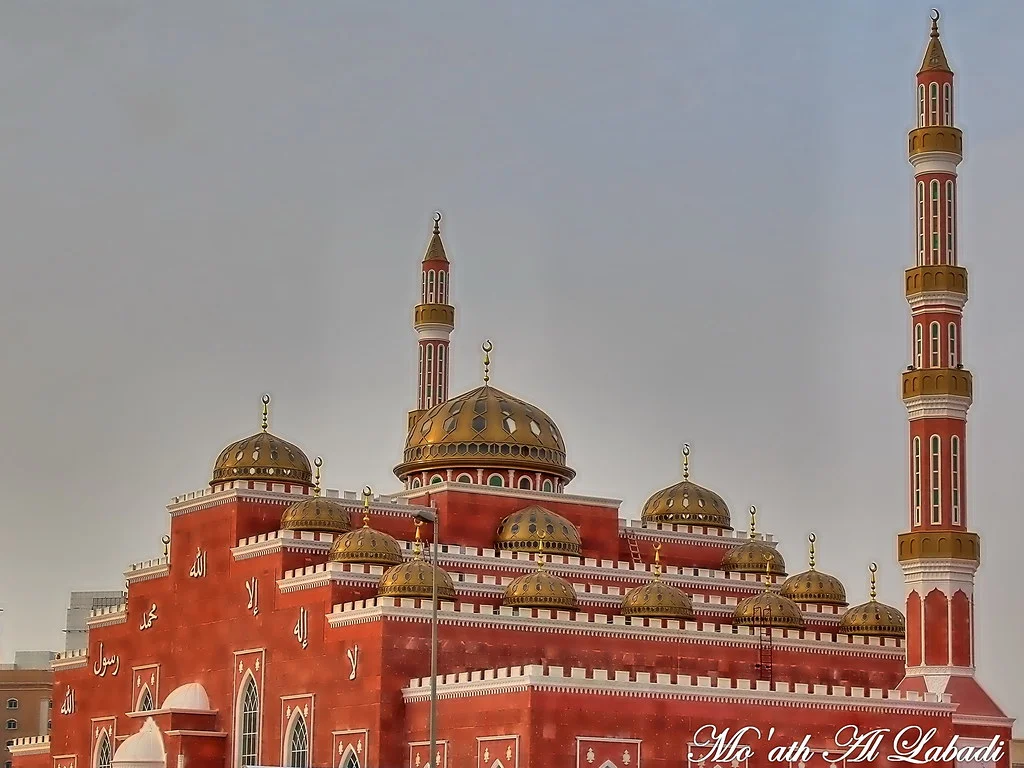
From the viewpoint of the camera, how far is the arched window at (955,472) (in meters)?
66.9

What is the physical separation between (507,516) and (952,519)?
14.5 meters

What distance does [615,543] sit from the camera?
2913 inches

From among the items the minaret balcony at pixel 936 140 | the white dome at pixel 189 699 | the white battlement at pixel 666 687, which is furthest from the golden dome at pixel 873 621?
the white dome at pixel 189 699

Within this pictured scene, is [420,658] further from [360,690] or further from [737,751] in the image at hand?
[737,751]

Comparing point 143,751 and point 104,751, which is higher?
point 104,751

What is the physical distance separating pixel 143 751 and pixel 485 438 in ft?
51.1

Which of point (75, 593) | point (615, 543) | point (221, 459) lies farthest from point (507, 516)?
point (75, 593)

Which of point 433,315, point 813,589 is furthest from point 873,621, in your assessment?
point 433,315

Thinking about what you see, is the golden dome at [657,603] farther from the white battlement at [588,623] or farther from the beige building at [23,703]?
the beige building at [23,703]

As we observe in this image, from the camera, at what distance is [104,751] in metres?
72.2

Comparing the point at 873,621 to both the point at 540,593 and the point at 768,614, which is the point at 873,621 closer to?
the point at 768,614

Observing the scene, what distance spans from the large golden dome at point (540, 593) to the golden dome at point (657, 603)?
98.3 inches

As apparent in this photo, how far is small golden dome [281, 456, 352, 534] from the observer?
2618 inches

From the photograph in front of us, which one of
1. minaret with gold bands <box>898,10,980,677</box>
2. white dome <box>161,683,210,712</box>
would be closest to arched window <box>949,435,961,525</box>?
minaret with gold bands <box>898,10,980,677</box>
